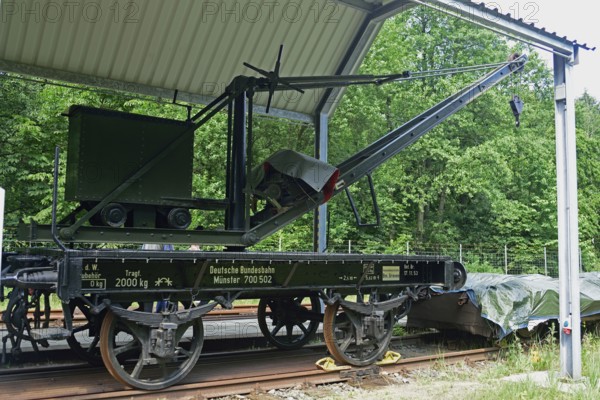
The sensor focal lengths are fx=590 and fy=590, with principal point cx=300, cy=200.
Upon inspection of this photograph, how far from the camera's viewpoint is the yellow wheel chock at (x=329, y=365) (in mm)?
7645

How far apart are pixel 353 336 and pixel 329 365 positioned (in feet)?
1.88

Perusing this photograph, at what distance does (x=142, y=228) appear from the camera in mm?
7562

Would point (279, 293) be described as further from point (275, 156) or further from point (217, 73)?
point (217, 73)

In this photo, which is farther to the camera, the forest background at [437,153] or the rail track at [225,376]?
the forest background at [437,153]

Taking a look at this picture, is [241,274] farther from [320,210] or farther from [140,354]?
[320,210]

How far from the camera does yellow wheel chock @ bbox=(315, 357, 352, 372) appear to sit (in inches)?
301

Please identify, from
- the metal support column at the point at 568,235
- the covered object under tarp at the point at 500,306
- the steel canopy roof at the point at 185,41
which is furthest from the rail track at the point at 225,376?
the steel canopy roof at the point at 185,41

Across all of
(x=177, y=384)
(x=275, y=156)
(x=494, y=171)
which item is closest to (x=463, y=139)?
(x=494, y=171)

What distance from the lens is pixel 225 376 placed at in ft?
24.2

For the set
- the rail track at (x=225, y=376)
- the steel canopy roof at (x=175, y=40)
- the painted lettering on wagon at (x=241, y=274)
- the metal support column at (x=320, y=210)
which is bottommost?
the rail track at (x=225, y=376)

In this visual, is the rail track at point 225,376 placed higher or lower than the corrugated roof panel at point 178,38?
lower

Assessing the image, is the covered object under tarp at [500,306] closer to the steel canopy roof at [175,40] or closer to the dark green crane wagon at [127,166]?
the dark green crane wagon at [127,166]

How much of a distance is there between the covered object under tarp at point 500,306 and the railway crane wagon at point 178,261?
0.49m

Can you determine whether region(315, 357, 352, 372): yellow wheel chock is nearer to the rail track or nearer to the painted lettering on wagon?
the rail track
